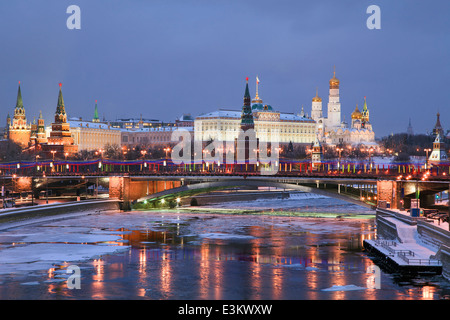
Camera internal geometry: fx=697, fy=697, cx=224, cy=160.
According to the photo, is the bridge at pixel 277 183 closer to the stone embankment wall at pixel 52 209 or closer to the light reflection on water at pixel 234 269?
the stone embankment wall at pixel 52 209

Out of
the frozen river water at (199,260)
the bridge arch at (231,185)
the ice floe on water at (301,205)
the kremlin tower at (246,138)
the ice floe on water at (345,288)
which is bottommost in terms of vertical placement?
the ice floe on water at (345,288)

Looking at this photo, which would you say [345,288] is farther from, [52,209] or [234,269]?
[52,209]

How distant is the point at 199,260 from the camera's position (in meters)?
34.7

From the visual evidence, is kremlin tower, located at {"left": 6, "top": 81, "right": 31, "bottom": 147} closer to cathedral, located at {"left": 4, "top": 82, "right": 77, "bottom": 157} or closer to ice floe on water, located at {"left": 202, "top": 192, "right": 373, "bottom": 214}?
cathedral, located at {"left": 4, "top": 82, "right": 77, "bottom": 157}

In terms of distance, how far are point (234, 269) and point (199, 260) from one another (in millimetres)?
3106

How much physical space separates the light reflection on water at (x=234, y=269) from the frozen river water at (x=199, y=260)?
0.04 meters

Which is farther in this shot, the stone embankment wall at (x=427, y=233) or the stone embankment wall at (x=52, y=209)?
the stone embankment wall at (x=52, y=209)

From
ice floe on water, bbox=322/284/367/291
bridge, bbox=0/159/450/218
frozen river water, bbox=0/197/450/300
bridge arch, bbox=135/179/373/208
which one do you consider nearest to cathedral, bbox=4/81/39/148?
bridge, bbox=0/159/450/218

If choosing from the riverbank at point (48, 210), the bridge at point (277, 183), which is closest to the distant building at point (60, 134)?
the bridge at point (277, 183)

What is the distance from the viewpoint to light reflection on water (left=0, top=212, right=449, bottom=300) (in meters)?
26.6

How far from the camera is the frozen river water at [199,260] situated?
88.5ft

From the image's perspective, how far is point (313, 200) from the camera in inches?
3258

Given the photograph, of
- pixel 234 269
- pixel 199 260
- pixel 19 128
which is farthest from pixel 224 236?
pixel 19 128
